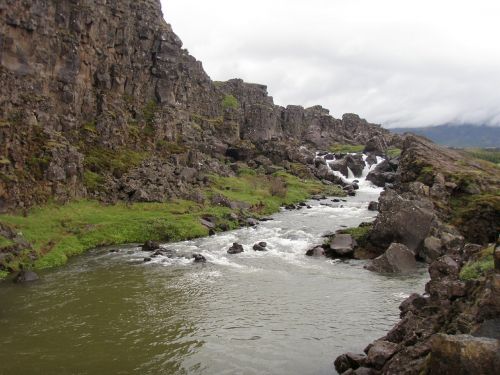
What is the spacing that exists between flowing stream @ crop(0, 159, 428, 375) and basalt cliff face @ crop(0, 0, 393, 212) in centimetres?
1967

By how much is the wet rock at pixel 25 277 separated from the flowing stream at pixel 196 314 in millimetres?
1003

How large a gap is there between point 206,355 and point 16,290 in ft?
64.1

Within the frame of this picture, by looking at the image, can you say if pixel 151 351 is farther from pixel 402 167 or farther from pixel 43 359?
pixel 402 167

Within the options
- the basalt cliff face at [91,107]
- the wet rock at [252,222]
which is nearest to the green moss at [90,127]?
the basalt cliff face at [91,107]

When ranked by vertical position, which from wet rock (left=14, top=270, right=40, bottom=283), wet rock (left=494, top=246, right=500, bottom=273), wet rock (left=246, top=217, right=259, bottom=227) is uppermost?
wet rock (left=494, top=246, right=500, bottom=273)

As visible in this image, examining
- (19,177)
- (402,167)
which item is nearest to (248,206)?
(402,167)

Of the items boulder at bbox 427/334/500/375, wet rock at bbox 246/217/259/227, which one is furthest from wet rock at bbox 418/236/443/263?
boulder at bbox 427/334/500/375

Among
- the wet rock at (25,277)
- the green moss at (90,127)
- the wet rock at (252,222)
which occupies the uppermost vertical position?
the green moss at (90,127)

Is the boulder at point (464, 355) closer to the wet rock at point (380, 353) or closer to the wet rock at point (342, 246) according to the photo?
the wet rock at point (380, 353)

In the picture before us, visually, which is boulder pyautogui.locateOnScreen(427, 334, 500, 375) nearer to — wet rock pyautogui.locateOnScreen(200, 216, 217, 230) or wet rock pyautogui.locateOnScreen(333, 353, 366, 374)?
wet rock pyautogui.locateOnScreen(333, 353, 366, 374)

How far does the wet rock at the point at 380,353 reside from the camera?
21250 millimetres

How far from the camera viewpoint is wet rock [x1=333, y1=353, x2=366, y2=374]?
23.0 m

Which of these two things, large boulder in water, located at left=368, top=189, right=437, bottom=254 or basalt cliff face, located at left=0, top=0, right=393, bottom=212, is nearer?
large boulder in water, located at left=368, top=189, right=437, bottom=254

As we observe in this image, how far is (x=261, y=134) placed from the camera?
16500 cm
